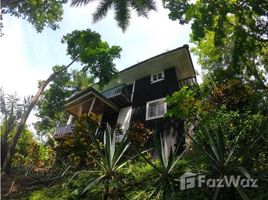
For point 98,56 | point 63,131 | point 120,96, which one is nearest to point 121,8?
point 98,56

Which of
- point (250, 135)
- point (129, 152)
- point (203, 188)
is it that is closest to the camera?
point (203, 188)

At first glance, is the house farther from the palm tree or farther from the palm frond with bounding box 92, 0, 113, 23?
the palm frond with bounding box 92, 0, 113, 23

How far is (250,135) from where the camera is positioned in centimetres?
721

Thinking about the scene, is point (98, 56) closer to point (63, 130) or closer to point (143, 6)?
point (143, 6)

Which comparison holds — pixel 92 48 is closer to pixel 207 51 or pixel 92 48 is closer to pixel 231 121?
pixel 207 51

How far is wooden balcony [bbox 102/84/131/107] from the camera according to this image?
17234 mm

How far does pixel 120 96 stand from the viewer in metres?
17.3

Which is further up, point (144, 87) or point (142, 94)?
point (144, 87)

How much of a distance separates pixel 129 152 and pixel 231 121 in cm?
378

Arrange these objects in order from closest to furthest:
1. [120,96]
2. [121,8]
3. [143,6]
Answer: [121,8] → [143,6] → [120,96]

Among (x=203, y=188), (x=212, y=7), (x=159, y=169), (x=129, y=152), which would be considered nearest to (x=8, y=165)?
(x=129, y=152)

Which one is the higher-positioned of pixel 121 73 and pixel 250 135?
pixel 121 73

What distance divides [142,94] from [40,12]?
11335 mm

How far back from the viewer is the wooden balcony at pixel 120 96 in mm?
17234
